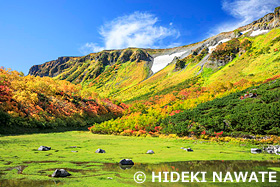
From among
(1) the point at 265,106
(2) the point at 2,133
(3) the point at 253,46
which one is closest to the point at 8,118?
(2) the point at 2,133

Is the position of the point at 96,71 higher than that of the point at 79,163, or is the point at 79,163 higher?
the point at 96,71

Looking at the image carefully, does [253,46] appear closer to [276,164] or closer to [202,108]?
[202,108]

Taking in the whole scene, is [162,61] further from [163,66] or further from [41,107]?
[41,107]

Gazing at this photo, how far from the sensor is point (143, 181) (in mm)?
6648

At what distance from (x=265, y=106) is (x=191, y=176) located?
16711mm

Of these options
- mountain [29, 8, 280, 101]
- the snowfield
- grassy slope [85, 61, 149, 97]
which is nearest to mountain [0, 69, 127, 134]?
mountain [29, 8, 280, 101]

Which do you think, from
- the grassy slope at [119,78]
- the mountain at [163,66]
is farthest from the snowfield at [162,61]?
the grassy slope at [119,78]

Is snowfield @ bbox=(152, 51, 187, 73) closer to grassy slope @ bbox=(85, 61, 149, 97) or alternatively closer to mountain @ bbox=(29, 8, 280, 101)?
mountain @ bbox=(29, 8, 280, 101)

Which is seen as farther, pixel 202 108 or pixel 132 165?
pixel 202 108

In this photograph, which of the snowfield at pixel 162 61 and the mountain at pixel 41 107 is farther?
the snowfield at pixel 162 61

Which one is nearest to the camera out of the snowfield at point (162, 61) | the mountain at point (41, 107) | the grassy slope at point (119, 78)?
the mountain at point (41, 107)

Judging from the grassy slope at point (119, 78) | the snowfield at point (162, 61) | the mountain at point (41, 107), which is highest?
the snowfield at point (162, 61)

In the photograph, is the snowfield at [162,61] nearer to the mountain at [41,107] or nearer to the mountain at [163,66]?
the mountain at [163,66]

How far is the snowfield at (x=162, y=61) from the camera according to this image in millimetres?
164050
